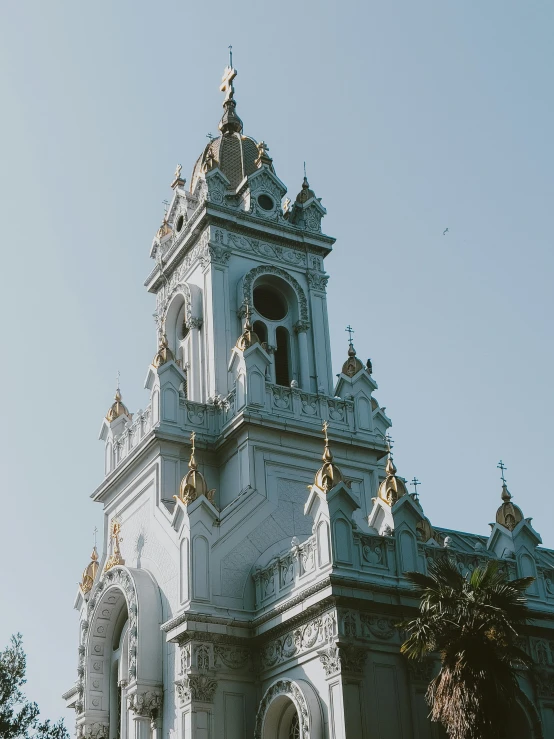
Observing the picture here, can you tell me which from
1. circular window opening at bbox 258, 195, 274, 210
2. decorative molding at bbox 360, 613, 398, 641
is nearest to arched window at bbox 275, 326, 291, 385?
circular window opening at bbox 258, 195, 274, 210

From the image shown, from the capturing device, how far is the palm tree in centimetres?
1997

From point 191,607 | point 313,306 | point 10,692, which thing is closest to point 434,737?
point 191,607

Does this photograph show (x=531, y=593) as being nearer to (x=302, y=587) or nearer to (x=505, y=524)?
(x=505, y=524)

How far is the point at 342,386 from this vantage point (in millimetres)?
34875

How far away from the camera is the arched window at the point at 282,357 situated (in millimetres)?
36463

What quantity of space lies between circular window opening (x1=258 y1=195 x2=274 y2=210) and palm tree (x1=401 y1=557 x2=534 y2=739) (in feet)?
65.6

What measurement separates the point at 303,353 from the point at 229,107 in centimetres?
1293

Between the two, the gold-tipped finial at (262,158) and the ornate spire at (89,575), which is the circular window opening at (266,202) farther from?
the ornate spire at (89,575)

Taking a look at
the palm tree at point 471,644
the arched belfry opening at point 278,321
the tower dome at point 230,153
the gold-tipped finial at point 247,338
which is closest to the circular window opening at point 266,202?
the tower dome at point 230,153

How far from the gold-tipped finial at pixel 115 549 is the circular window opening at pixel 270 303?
8.91 metres

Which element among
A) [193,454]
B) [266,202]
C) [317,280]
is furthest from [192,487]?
[266,202]

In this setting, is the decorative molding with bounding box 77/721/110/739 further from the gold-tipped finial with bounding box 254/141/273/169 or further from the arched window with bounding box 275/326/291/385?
the gold-tipped finial with bounding box 254/141/273/169

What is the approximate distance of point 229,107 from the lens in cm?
4403

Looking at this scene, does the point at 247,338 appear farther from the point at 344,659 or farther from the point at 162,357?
the point at 344,659
